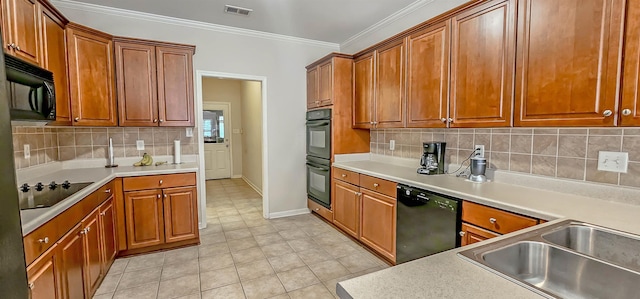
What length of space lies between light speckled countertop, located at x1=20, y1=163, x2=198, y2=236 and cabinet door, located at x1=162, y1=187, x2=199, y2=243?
236 mm

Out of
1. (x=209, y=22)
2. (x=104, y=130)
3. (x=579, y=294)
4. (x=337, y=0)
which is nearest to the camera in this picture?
(x=579, y=294)

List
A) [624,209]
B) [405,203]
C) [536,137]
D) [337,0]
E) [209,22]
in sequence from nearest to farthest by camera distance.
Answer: [624,209]
[536,137]
[405,203]
[337,0]
[209,22]

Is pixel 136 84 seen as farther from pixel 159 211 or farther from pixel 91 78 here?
pixel 159 211

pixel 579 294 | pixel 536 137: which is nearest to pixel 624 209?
pixel 536 137

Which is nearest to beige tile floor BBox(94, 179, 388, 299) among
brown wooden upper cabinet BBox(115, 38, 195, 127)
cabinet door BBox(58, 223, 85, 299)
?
cabinet door BBox(58, 223, 85, 299)

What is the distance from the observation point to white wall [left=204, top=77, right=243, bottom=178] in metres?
6.71

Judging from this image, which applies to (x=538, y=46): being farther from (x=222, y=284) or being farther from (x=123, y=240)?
(x=123, y=240)

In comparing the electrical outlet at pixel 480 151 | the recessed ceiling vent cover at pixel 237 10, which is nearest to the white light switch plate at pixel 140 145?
the recessed ceiling vent cover at pixel 237 10

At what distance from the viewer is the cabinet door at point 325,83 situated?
352 centimetres

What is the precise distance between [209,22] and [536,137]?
352cm

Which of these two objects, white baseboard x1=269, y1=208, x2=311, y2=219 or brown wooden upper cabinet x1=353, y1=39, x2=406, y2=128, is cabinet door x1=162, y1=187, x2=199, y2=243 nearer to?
white baseboard x1=269, y1=208, x2=311, y2=219

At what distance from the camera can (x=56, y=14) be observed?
2.40m

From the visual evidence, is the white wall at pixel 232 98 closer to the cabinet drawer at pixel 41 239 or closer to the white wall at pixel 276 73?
the white wall at pixel 276 73

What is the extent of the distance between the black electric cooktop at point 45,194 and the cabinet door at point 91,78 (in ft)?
2.85
